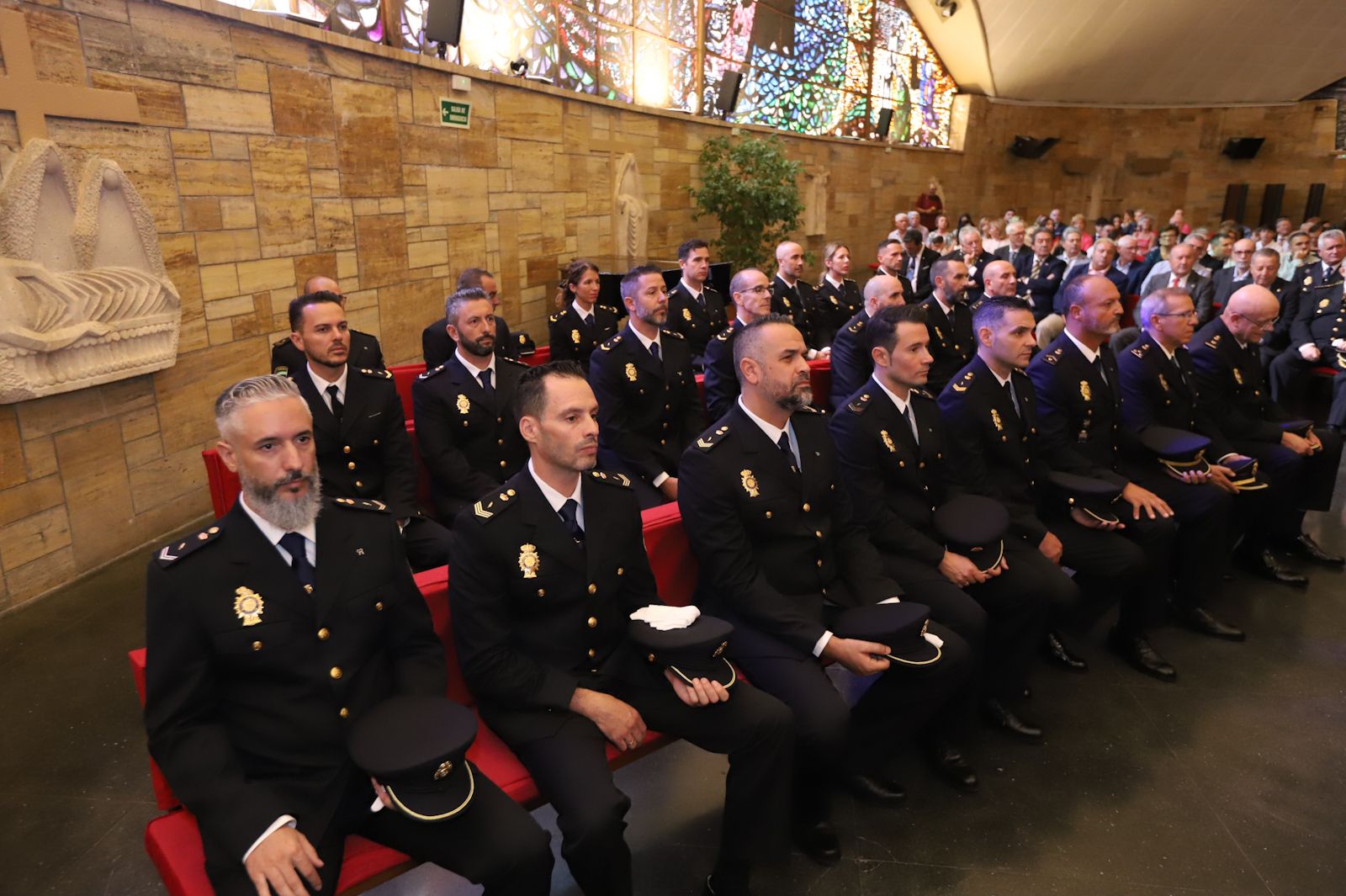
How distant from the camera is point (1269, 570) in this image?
12.2 ft

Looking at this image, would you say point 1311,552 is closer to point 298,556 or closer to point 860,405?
point 860,405

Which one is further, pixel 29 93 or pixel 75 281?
pixel 75 281

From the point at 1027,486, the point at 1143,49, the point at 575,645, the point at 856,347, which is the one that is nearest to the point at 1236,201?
the point at 1143,49

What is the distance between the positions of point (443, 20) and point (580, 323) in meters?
2.50

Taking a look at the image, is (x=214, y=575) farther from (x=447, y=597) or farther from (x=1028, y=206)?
(x=1028, y=206)

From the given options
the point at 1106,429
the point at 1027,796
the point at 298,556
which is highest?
the point at 298,556

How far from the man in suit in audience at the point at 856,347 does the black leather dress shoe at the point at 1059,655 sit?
165cm

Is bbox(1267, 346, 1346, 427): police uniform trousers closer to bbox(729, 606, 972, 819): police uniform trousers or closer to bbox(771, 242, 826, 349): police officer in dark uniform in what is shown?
bbox(771, 242, 826, 349): police officer in dark uniform

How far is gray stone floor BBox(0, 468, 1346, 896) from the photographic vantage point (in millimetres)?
2016

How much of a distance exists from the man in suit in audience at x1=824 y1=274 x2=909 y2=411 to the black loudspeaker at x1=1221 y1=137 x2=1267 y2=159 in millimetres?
17470

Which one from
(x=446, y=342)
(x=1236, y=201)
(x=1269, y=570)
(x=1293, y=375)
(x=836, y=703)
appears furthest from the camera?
(x=1236, y=201)

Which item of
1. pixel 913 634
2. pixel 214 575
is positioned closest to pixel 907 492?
pixel 913 634

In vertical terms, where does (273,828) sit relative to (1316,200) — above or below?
below

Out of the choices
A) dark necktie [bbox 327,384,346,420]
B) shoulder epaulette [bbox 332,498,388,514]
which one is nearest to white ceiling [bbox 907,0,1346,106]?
dark necktie [bbox 327,384,346,420]
